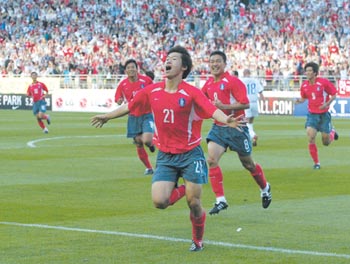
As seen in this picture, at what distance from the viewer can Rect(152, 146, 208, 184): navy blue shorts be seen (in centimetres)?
1035

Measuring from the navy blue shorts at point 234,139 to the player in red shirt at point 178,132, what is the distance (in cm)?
336

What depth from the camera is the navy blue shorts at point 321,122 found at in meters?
20.8

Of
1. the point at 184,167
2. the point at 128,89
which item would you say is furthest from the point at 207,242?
the point at 128,89

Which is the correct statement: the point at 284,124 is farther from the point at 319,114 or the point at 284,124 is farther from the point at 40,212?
the point at 40,212

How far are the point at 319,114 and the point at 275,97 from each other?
87.6 feet

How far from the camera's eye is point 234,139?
45.5 feet

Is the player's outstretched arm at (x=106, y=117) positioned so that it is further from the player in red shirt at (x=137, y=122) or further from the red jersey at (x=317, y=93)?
the red jersey at (x=317, y=93)

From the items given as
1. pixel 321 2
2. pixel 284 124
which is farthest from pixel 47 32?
pixel 284 124

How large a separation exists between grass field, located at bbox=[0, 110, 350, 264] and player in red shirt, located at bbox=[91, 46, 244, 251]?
1.85 ft

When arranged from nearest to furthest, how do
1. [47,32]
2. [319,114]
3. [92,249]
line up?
1. [92,249]
2. [319,114]
3. [47,32]

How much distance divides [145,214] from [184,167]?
A: 118 inches

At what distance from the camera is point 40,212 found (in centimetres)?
1342

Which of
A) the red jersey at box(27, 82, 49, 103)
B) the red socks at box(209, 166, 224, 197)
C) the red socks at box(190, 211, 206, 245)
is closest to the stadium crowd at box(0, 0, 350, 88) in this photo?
the red jersey at box(27, 82, 49, 103)

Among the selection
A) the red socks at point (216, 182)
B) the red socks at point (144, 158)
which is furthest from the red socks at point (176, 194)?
the red socks at point (144, 158)
